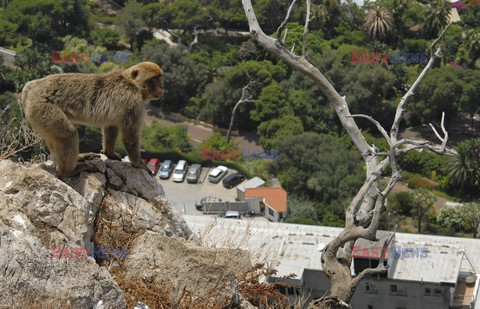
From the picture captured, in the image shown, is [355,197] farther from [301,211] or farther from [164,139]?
[164,139]

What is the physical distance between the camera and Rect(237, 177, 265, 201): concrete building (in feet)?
160

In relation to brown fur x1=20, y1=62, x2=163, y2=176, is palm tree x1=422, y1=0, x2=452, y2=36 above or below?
below

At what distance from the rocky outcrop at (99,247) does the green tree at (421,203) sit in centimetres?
3781

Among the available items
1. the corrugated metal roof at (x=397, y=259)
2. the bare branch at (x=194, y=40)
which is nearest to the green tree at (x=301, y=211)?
the corrugated metal roof at (x=397, y=259)

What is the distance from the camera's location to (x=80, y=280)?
9891 millimetres

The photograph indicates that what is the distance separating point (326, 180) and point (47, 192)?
131 ft

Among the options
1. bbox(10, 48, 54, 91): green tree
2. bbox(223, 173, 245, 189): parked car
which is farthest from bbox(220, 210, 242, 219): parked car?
bbox(10, 48, 54, 91): green tree

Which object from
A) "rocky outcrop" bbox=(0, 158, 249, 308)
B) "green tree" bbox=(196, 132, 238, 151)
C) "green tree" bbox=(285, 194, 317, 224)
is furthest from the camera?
"green tree" bbox=(196, 132, 238, 151)

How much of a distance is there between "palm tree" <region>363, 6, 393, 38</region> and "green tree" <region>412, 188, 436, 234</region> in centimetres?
2494

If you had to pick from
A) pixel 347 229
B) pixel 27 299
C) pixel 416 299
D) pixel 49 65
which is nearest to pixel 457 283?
pixel 416 299

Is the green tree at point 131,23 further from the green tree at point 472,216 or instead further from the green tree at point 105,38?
the green tree at point 472,216

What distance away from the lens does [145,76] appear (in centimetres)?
1272

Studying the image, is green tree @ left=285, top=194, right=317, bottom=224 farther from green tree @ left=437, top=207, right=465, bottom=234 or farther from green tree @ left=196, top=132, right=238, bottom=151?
green tree @ left=196, top=132, right=238, bottom=151

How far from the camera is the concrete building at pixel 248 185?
4875cm
